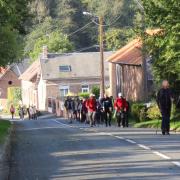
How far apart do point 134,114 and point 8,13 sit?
75.4ft

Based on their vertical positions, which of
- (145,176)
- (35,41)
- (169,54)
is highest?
(35,41)

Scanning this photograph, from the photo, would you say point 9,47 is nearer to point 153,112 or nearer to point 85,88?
point 153,112

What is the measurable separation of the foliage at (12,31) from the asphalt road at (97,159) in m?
4.21

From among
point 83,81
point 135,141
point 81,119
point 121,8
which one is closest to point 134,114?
point 81,119

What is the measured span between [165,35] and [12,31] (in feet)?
25.3

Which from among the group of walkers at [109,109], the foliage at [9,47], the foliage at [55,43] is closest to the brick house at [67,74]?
the foliage at [55,43]

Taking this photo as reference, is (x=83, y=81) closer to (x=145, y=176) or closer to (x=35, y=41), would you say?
(x=35, y=41)

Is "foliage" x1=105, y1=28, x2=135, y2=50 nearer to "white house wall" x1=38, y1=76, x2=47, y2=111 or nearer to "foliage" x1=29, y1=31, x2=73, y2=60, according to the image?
"white house wall" x1=38, y1=76, x2=47, y2=111

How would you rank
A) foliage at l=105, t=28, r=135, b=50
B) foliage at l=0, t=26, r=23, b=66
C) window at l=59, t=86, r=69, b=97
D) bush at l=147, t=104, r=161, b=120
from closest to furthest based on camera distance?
foliage at l=0, t=26, r=23, b=66
bush at l=147, t=104, r=161, b=120
foliage at l=105, t=28, r=135, b=50
window at l=59, t=86, r=69, b=97

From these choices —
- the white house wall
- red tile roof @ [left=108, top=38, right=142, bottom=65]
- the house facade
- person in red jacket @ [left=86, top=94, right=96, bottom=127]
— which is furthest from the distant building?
person in red jacket @ [left=86, top=94, right=96, bottom=127]

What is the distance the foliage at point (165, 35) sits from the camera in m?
30.5

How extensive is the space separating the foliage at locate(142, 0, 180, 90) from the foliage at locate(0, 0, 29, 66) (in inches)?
250

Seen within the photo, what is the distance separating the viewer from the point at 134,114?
142 ft

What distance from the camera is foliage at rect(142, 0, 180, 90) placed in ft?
100
